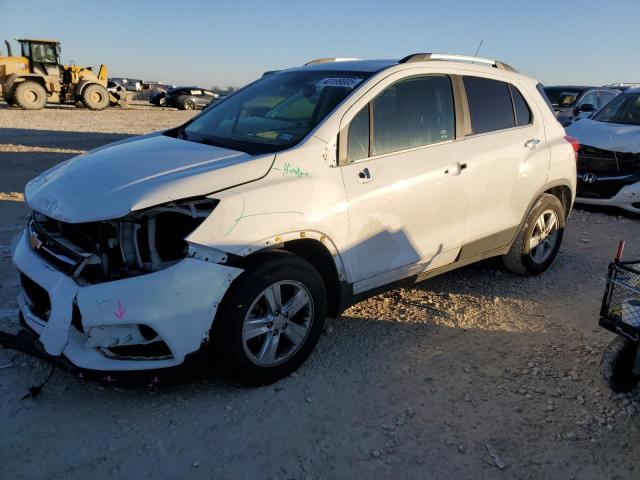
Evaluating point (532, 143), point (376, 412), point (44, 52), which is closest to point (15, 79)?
point (44, 52)

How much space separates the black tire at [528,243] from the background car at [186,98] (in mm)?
28119

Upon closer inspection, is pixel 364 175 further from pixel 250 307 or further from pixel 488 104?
pixel 488 104

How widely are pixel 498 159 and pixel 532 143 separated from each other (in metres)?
0.56

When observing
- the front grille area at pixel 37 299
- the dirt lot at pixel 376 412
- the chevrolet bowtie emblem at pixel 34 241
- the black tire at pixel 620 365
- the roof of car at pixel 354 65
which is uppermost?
the roof of car at pixel 354 65

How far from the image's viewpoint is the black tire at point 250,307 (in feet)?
9.36

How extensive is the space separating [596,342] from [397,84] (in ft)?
7.59

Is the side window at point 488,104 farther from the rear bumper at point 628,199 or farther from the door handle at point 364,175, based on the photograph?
the rear bumper at point 628,199

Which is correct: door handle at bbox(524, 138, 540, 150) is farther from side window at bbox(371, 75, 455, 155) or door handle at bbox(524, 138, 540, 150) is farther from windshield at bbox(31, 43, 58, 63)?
windshield at bbox(31, 43, 58, 63)

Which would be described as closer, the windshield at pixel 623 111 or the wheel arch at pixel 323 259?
the wheel arch at pixel 323 259

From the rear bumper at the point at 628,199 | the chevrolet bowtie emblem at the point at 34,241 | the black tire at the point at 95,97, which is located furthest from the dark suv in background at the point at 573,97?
the black tire at the point at 95,97

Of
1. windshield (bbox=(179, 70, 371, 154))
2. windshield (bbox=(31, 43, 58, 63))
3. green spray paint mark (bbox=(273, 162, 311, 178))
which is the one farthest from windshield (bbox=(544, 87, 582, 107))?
windshield (bbox=(31, 43, 58, 63))

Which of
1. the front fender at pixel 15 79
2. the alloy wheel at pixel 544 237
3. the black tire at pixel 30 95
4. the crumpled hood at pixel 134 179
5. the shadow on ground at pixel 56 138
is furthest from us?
the black tire at pixel 30 95

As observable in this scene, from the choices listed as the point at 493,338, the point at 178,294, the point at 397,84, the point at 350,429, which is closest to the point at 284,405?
the point at 350,429

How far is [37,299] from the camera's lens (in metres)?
3.14
